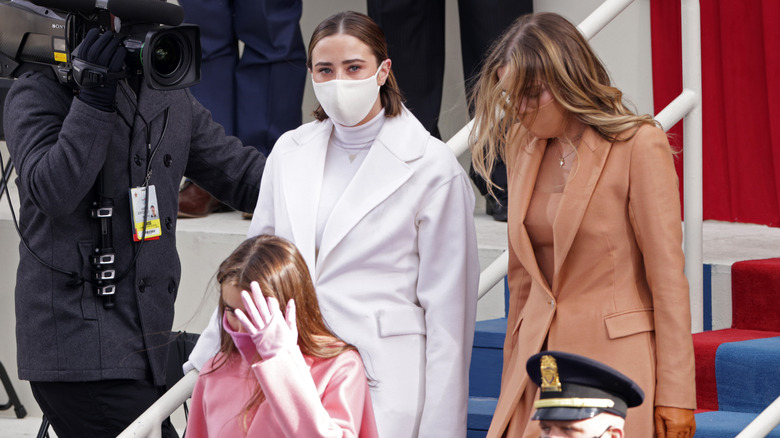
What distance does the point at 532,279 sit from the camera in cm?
199

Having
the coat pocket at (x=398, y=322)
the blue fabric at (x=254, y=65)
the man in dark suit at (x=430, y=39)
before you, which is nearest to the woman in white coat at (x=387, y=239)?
the coat pocket at (x=398, y=322)

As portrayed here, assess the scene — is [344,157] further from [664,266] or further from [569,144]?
[664,266]

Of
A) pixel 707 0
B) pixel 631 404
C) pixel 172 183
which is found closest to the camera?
pixel 631 404

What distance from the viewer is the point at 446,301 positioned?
204 centimetres

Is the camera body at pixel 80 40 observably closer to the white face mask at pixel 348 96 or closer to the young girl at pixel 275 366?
the white face mask at pixel 348 96

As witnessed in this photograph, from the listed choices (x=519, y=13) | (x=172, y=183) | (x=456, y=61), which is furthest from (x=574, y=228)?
(x=456, y=61)

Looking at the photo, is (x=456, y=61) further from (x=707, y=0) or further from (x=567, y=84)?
(x=567, y=84)

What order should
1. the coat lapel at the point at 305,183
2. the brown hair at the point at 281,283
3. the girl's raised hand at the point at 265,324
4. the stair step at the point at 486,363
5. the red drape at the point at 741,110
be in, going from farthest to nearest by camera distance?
the red drape at the point at 741,110
the stair step at the point at 486,363
the coat lapel at the point at 305,183
the brown hair at the point at 281,283
the girl's raised hand at the point at 265,324

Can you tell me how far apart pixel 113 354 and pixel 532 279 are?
924 millimetres

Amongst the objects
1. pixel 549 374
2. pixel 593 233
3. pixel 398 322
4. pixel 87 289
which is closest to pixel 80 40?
pixel 87 289

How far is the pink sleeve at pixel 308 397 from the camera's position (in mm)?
1641

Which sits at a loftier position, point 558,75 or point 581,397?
point 558,75

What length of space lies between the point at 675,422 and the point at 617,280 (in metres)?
0.26

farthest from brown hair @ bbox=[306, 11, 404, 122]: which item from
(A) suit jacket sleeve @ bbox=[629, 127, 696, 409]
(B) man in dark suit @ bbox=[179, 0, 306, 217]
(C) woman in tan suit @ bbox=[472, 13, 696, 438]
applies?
(B) man in dark suit @ bbox=[179, 0, 306, 217]
